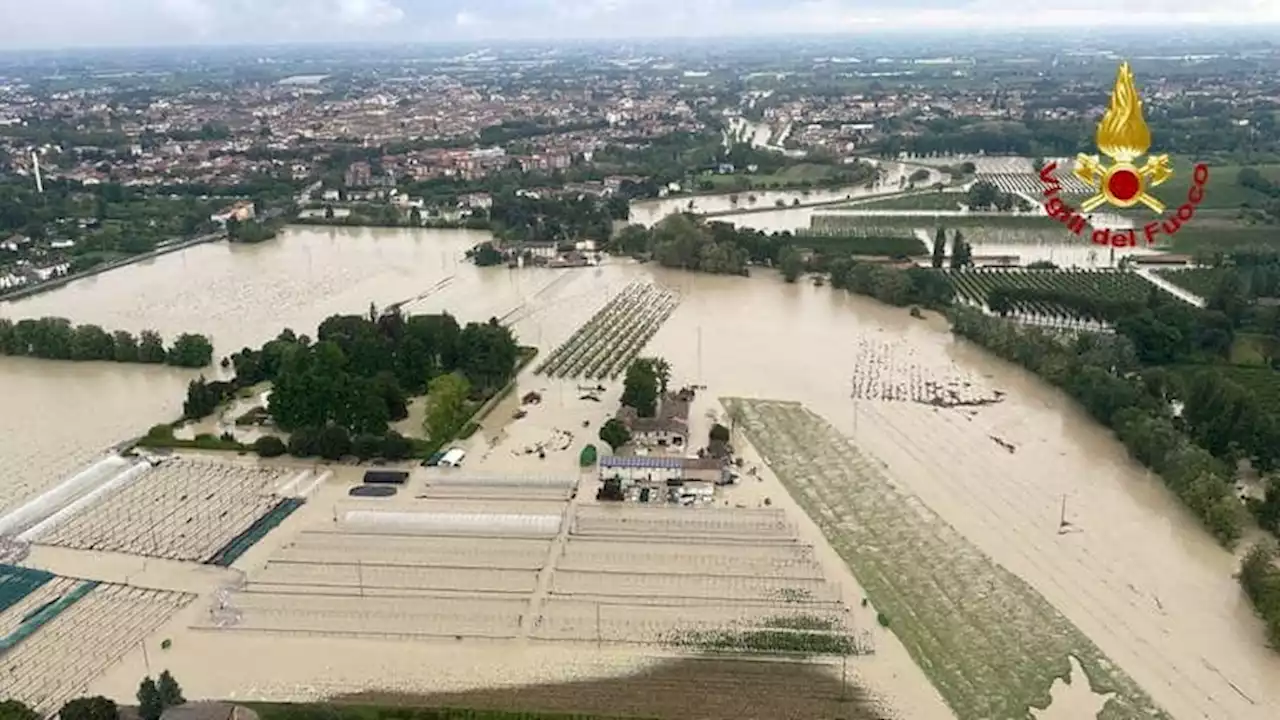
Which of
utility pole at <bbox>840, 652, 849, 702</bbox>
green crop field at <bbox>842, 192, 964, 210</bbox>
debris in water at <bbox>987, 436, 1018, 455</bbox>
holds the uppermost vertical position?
green crop field at <bbox>842, 192, 964, 210</bbox>

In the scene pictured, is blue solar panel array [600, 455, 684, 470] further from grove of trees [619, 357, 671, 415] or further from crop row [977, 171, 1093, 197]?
crop row [977, 171, 1093, 197]

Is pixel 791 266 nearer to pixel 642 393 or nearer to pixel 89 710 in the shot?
pixel 642 393

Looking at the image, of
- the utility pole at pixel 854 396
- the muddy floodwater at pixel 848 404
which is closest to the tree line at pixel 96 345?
the muddy floodwater at pixel 848 404

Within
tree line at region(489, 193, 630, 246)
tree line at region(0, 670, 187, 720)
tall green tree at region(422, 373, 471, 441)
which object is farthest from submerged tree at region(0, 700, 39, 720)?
tree line at region(489, 193, 630, 246)

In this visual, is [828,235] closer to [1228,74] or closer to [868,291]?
[868,291]

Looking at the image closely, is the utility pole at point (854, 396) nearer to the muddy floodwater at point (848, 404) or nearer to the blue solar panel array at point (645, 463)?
the muddy floodwater at point (848, 404)

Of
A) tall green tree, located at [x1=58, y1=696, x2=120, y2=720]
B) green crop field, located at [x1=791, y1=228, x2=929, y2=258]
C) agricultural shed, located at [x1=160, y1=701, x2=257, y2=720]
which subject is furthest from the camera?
green crop field, located at [x1=791, y1=228, x2=929, y2=258]
